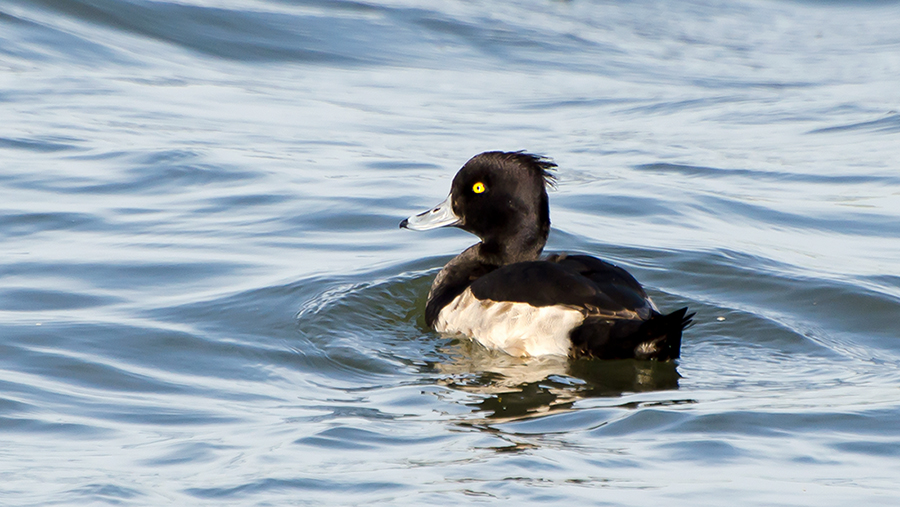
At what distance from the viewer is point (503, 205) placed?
6.72m

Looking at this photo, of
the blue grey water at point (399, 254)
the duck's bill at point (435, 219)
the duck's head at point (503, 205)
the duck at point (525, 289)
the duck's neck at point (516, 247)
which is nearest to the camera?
the blue grey water at point (399, 254)

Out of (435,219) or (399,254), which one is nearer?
(435,219)

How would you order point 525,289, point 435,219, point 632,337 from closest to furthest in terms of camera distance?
point 632,337 < point 525,289 < point 435,219

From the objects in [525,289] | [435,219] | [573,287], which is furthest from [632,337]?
[435,219]

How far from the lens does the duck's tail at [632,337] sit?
5.42 metres

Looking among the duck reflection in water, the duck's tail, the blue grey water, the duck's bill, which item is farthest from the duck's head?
the duck's tail

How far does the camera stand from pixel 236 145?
10.7 metres

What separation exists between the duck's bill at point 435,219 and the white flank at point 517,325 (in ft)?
2.43

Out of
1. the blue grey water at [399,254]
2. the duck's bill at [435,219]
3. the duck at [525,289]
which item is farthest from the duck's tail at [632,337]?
the duck's bill at [435,219]

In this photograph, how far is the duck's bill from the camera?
6.97 m

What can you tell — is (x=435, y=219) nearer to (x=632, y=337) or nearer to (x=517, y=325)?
(x=517, y=325)

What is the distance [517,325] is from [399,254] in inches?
80.1

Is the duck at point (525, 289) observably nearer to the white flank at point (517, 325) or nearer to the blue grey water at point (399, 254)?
the white flank at point (517, 325)

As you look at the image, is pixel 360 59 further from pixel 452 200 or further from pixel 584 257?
pixel 584 257
